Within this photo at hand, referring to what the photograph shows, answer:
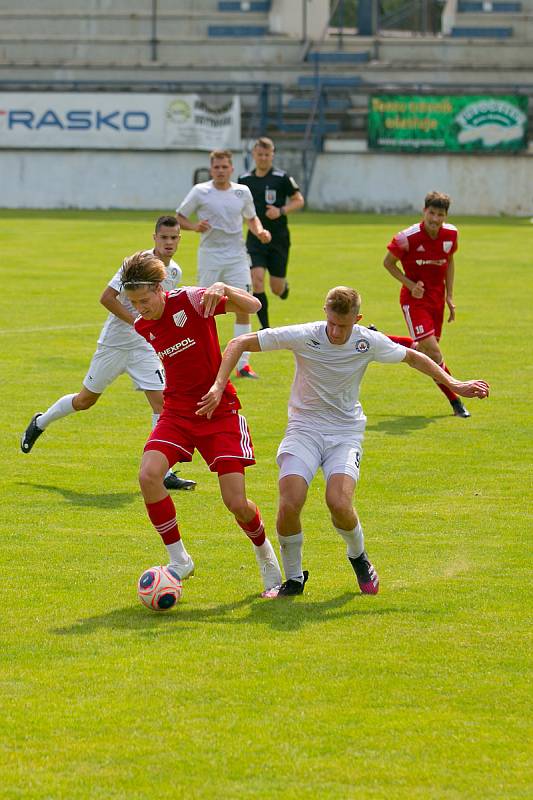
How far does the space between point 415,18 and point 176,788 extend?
172 ft

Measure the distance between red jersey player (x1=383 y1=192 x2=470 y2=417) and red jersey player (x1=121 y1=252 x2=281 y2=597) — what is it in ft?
19.1

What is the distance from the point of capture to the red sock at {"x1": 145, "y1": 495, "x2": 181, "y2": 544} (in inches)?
307

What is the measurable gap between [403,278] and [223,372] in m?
6.40

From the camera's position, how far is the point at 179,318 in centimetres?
810

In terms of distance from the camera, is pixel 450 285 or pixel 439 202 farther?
pixel 450 285

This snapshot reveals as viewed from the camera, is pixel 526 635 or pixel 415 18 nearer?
pixel 526 635

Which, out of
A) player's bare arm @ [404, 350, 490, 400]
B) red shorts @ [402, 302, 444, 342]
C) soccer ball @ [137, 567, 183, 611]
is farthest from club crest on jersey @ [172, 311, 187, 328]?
red shorts @ [402, 302, 444, 342]

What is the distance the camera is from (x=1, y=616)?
7531 mm

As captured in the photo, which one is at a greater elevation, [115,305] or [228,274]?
[115,305]

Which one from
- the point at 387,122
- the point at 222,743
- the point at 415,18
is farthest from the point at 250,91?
the point at 222,743

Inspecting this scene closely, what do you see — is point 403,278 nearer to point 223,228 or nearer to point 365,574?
point 223,228

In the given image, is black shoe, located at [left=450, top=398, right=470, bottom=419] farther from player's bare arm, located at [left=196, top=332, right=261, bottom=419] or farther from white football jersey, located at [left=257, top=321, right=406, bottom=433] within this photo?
player's bare arm, located at [left=196, top=332, right=261, bottom=419]

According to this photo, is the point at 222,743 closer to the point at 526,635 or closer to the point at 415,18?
the point at 526,635

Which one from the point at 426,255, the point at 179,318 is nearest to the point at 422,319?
the point at 426,255
